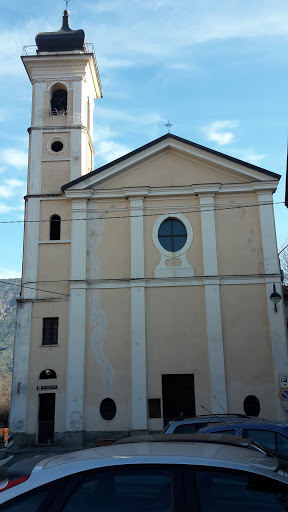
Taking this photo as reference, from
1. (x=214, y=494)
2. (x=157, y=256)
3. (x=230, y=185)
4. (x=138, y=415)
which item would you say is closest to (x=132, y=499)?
(x=214, y=494)

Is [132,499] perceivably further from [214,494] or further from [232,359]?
[232,359]

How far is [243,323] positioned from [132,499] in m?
17.8

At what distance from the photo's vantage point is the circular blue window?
2156 centimetres

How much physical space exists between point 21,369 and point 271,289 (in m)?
11.1

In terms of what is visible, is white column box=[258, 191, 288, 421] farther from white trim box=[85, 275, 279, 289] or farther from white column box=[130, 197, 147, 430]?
white column box=[130, 197, 147, 430]

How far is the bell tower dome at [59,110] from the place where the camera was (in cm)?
2339

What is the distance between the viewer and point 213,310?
20.3 meters

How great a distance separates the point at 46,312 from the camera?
2111 centimetres

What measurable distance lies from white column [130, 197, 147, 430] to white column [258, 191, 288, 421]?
531 centimetres

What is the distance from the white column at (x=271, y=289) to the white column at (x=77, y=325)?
7873 millimetres

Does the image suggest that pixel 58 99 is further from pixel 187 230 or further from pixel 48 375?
pixel 48 375

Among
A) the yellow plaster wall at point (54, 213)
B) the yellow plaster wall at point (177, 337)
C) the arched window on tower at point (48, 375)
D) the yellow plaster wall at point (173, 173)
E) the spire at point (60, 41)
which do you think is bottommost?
the arched window on tower at point (48, 375)

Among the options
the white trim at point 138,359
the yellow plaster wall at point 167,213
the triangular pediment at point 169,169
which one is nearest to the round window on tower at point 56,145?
the triangular pediment at point 169,169

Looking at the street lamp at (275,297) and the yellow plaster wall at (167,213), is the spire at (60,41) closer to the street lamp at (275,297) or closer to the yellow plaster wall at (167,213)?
the yellow plaster wall at (167,213)
